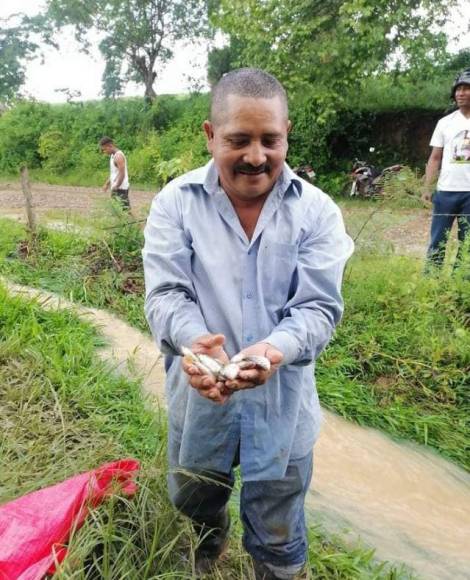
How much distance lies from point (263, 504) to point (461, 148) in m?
3.96

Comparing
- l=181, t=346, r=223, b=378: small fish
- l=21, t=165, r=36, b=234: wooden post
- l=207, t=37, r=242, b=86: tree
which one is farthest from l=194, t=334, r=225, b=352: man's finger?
l=207, t=37, r=242, b=86: tree

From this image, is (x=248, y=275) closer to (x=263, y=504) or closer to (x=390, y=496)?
(x=263, y=504)

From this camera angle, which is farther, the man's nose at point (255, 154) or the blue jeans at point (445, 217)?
the blue jeans at point (445, 217)

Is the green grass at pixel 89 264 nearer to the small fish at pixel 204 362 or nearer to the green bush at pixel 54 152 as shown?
the small fish at pixel 204 362

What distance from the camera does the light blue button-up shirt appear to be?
4.78ft

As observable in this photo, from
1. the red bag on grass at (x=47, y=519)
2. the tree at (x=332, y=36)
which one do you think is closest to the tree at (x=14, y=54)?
the tree at (x=332, y=36)

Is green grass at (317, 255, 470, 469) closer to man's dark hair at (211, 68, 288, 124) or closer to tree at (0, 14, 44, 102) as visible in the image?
man's dark hair at (211, 68, 288, 124)

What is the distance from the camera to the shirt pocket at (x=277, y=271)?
57.9 inches

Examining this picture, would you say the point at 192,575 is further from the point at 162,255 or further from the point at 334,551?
the point at 162,255

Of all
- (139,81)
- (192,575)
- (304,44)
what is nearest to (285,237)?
(192,575)

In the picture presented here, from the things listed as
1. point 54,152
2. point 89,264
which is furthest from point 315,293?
point 54,152

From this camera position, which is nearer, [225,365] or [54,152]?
[225,365]

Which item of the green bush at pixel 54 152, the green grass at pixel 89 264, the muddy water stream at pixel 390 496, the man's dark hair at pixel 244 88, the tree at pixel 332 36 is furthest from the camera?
the green bush at pixel 54 152

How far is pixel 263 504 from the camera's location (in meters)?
1.62
